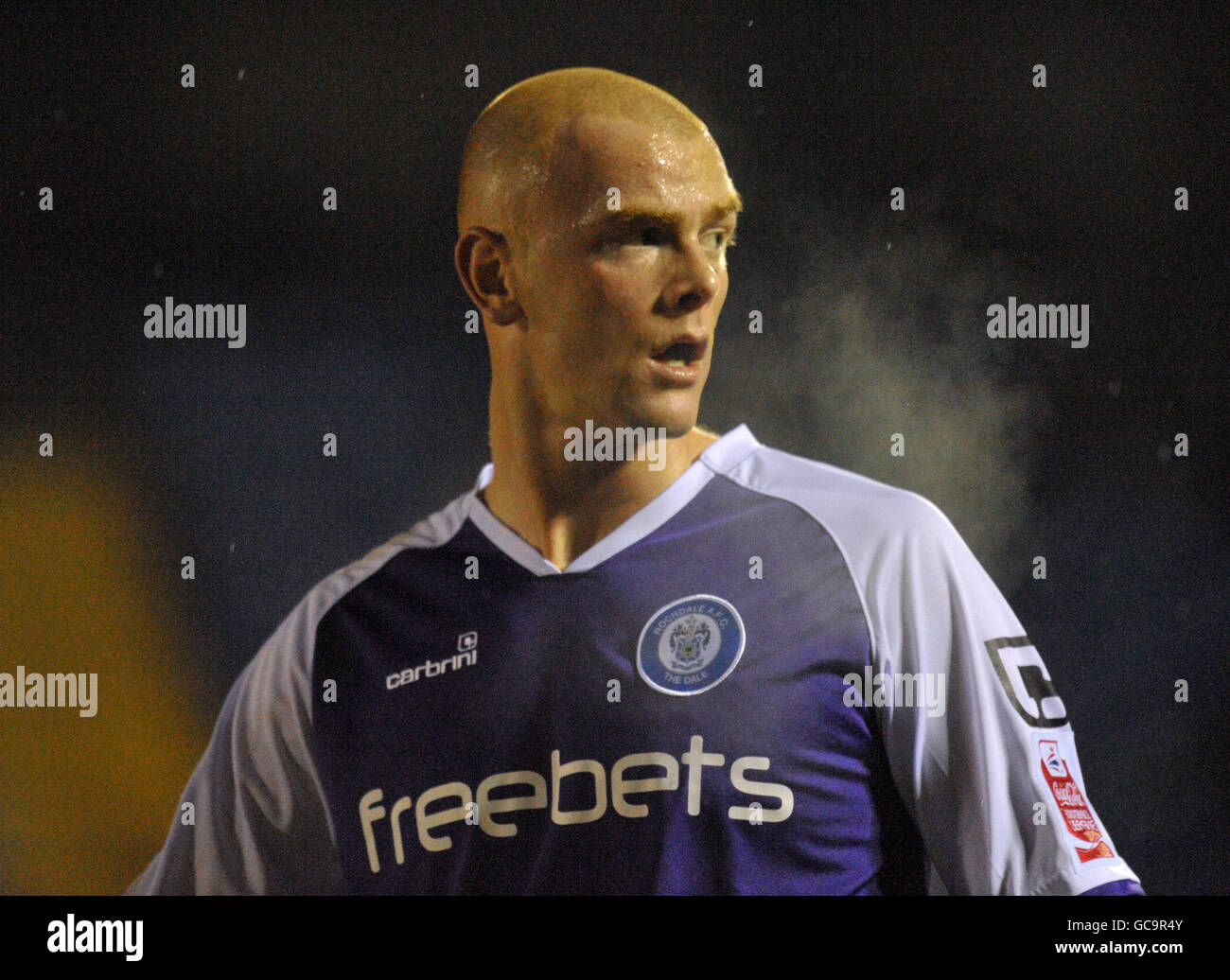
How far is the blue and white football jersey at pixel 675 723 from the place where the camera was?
209 cm

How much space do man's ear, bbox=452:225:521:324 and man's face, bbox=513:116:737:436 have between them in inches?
1.2

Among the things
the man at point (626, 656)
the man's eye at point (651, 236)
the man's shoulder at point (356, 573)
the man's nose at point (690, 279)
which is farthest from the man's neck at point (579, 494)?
the man's eye at point (651, 236)

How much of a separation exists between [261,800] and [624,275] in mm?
1128

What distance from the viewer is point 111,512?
91.0 inches

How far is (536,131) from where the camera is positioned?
216cm

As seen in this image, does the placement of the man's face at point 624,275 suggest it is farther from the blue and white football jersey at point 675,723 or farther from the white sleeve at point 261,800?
the white sleeve at point 261,800

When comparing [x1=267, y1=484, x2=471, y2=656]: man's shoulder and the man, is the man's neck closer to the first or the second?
the man

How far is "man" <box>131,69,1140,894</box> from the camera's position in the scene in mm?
2090

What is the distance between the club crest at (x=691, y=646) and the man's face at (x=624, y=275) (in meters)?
0.33

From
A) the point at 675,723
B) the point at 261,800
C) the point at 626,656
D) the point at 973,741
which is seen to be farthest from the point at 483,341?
the point at 973,741

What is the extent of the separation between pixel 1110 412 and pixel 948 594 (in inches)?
18.8

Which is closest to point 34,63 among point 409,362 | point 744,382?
point 409,362

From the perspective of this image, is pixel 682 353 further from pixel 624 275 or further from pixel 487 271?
pixel 487 271
